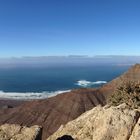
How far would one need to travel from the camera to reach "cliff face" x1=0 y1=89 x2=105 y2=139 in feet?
318

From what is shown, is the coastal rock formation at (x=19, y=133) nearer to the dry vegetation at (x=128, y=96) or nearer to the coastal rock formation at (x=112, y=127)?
the coastal rock formation at (x=112, y=127)

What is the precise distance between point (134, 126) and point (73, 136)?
12.9ft

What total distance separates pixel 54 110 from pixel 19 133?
288 ft

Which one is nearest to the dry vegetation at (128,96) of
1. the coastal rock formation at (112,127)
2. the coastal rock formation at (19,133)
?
the coastal rock formation at (112,127)

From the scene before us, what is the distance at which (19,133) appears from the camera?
1680 centimetres

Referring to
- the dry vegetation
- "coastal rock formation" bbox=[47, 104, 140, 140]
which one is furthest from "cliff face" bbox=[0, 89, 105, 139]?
"coastal rock formation" bbox=[47, 104, 140, 140]

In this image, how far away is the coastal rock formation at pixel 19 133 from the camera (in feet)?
53.9

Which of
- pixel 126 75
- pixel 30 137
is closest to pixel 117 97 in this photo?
pixel 30 137

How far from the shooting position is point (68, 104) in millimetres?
107875

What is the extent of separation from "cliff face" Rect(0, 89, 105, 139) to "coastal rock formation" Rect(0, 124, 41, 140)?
2907 inches

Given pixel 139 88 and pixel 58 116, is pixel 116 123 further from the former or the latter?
pixel 58 116

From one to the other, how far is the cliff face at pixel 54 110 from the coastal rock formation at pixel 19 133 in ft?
242

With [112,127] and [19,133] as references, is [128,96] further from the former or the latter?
[19,133]

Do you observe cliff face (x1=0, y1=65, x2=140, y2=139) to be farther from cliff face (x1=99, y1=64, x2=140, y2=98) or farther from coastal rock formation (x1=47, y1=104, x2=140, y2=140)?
coastal rock formation (x1=47, y1=104, x2=140, y2=140)
